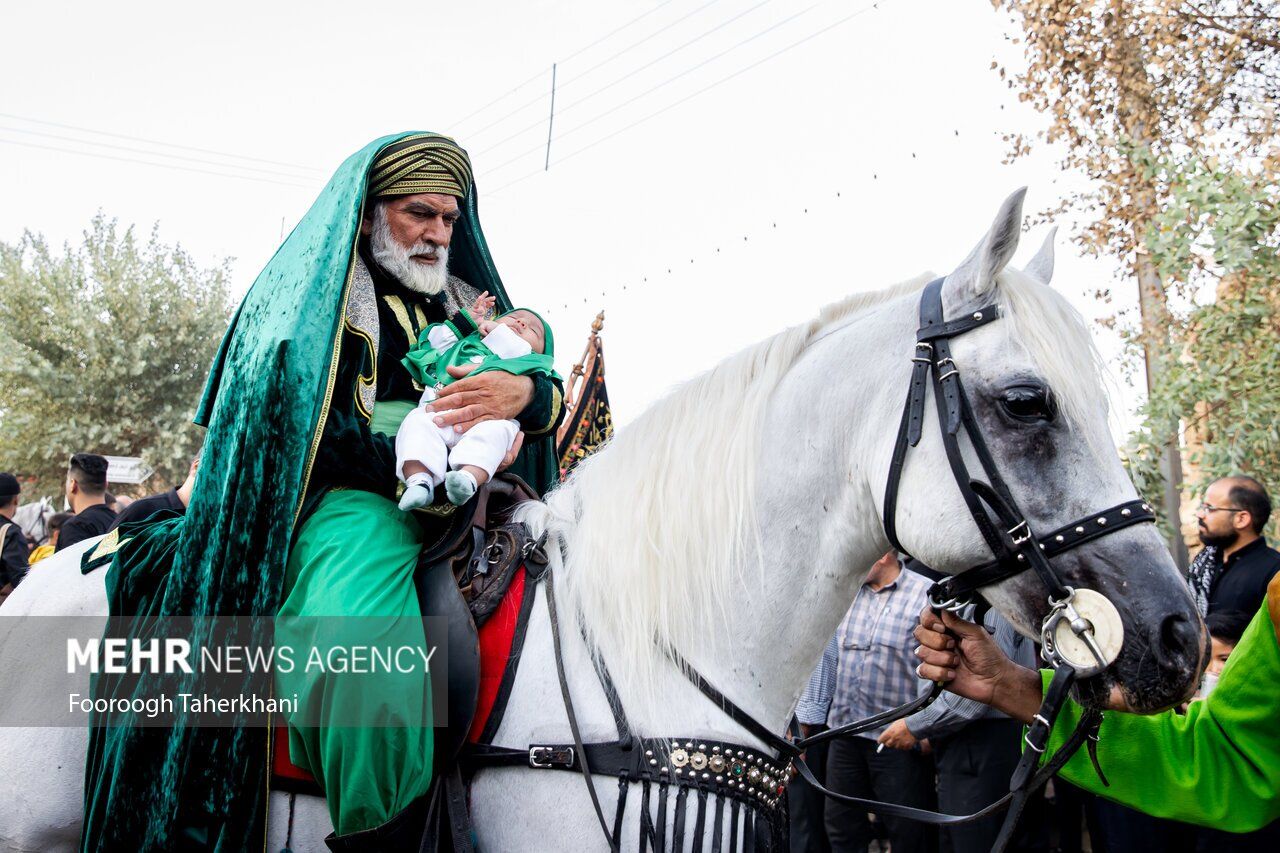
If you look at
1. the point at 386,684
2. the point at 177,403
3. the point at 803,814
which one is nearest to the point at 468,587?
the point at 386,684

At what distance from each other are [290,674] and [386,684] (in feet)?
0.97

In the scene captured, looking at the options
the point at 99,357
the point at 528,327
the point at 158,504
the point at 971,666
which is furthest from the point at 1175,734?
the point at 99,357

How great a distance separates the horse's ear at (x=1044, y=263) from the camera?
2.32 metres

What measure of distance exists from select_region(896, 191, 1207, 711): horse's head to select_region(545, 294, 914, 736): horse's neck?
143mm

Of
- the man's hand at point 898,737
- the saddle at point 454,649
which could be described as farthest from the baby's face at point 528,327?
the man's hand at point 898,737

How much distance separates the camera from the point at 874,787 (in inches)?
204

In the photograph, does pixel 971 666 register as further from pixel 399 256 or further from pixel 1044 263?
pixel 399 256

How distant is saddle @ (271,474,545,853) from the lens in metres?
2.07

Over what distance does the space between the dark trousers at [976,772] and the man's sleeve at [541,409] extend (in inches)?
126

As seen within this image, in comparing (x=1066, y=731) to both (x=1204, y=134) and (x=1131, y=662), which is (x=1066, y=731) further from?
(x=1204, y=134)

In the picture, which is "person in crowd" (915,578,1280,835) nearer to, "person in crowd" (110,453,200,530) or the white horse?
the white horse

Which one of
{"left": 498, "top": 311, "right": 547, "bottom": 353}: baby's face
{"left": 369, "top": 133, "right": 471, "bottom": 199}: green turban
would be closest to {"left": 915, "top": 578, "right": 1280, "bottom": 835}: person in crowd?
{"left": 498, "top": 311, "right": 547, "bottom": 353}: baby's face

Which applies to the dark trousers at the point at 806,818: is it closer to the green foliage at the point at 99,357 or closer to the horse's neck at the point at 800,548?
the horse's neck at the point at 800,548

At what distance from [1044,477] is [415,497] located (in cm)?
146
